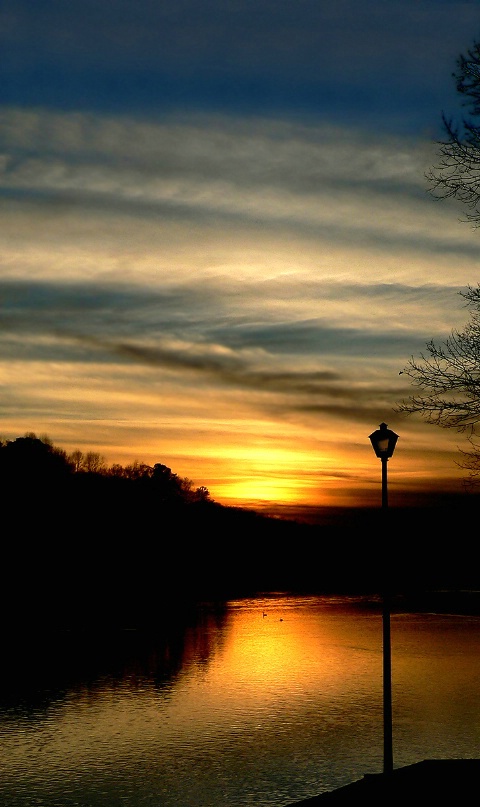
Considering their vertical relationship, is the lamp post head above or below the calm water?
above

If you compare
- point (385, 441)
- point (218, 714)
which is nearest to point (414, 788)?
point (385, 441)

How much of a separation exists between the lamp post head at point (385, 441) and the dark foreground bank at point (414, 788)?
5.76 m

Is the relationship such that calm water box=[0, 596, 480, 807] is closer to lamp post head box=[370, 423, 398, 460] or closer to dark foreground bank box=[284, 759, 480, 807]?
dark foreground bank box=[284, 759, 480, 807]

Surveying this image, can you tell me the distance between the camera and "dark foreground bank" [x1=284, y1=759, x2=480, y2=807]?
1250cm

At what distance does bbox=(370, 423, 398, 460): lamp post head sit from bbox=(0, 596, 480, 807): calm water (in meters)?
7.32

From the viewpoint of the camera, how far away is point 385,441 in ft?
57.4

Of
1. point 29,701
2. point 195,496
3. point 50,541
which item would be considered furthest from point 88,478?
point 29,701

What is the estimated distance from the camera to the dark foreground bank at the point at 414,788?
1250 centimetres

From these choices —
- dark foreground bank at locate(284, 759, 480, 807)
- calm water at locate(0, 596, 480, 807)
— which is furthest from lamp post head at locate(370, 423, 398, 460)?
calm water at locate(0, 596, 480, 807)

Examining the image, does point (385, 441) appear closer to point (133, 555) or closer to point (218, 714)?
point (218, 714)

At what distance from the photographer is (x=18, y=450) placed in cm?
10925

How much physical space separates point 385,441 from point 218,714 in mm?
14708

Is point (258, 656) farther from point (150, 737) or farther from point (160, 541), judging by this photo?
point (160, 541)

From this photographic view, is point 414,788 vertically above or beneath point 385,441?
beneath
